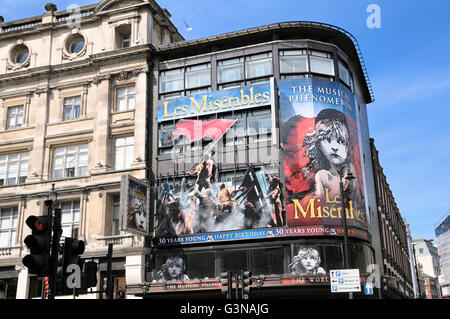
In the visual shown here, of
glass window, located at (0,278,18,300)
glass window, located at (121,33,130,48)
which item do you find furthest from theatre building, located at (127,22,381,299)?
glass window, located at (0,278,18,300)

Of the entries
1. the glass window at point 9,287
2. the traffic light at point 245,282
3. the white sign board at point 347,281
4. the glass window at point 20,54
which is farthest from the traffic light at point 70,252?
the glass window at point 20,54

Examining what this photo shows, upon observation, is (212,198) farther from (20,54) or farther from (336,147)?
(20,54)

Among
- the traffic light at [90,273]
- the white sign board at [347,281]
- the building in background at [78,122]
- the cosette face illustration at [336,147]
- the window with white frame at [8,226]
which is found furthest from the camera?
the window with white frame at [8,226]

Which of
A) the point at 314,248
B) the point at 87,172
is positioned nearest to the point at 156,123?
the point at 87,172

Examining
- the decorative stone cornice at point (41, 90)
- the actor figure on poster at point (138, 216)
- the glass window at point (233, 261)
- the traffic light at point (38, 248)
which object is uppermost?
the decorative stone cornice at point (41, 90)

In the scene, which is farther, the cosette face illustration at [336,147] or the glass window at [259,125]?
the glass window at [259,125]

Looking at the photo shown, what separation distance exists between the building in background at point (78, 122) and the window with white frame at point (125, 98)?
75mm

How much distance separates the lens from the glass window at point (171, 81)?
124 ft

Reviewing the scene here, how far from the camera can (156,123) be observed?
37.3 metres

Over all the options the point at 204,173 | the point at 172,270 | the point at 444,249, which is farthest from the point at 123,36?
the point at 444,249

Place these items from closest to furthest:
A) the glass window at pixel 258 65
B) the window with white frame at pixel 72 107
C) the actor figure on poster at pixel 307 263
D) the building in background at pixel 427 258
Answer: the actor figure on poster at pixel 307 263, the glass window at pixel 258 65, the window with white frame at pixel 72 107, the building in background at pixel 427 258

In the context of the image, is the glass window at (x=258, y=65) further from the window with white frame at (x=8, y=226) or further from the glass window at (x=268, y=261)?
the window with white frame at (x=8, y=226)

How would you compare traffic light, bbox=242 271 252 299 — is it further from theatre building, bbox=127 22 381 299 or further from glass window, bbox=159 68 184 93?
glass window, bbox=159 68 184 93

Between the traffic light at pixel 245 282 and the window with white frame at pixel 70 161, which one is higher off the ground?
the window with white frame at pixel 70 161
